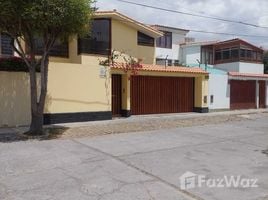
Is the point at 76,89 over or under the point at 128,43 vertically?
under

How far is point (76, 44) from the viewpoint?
2053 centimetres

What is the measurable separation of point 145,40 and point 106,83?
825 cm

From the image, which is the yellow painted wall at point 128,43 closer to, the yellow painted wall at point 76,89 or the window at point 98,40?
the window at point 98,40

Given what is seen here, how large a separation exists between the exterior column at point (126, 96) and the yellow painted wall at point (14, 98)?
17.7ft

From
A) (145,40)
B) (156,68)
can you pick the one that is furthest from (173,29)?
(156,68)

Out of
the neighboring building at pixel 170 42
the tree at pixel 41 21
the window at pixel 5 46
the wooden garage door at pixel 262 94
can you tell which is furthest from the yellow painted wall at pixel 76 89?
the neighboring building at pixel 170 42

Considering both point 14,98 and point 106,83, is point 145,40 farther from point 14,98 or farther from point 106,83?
point 14,98

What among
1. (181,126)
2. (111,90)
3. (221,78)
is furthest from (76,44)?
(221,78)

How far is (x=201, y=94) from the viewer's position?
884 inches

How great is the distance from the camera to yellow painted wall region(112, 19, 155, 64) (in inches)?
898

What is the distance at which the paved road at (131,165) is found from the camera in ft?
22.2

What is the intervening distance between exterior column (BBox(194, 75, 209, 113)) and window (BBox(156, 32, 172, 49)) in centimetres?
1504

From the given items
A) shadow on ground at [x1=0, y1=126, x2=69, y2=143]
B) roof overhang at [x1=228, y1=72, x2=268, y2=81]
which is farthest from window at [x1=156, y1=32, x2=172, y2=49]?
shadow on ground at [x1=0, y1=126, x2=69, y2=143]

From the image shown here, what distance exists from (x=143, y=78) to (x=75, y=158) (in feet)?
36.4
